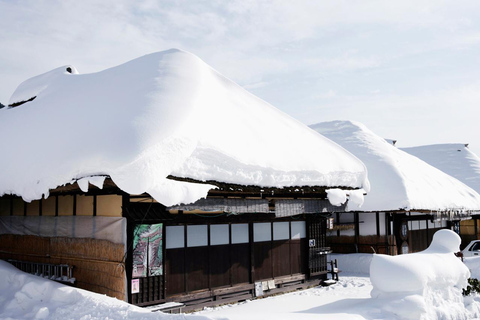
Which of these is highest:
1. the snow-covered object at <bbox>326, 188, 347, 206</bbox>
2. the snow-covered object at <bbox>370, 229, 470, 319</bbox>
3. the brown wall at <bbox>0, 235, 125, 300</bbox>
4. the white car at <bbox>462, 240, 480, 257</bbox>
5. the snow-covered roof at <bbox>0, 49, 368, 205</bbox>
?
the snow-covered roof at <bbox>0, 49, 368, 205</bbox>

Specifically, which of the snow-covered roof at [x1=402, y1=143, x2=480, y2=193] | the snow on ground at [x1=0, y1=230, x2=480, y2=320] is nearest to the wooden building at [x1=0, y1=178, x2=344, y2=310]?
the snow on ground at [x1=0, y1=230, x2=480, y2=320]

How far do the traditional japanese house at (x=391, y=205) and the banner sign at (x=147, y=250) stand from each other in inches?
411

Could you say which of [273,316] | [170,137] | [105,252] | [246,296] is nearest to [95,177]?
[170,137]

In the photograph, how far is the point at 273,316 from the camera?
807cm

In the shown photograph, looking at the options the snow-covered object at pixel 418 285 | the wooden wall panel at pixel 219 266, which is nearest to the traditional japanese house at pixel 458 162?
the snow-covered object at pixel 418 285

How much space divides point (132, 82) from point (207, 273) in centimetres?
505

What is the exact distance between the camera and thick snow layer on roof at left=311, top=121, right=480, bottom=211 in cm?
1842

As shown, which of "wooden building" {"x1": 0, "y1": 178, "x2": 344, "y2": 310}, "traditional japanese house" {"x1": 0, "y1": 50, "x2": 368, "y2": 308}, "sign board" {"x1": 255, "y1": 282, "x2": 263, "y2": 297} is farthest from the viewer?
"sign board" {"x1": 255, "y1": 282, "x2": 263, "y2": 297}

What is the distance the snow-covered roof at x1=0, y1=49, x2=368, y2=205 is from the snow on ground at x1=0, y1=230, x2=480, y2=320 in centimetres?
193

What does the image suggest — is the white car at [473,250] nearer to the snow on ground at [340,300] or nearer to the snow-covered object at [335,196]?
the snow on ground at [340,300]

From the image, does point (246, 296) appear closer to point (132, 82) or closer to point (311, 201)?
point (311, 201)

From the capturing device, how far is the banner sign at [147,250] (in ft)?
31.3

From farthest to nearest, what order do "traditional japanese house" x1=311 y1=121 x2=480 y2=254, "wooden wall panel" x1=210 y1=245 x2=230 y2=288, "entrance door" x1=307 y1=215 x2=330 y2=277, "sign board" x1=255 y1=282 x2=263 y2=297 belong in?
"traditional japanese house" x1=311 y1=121 x2=480 y2=254 → "entrance door" x1=307 y1=215 x2=330 y2=277 → "sign board" x1=255 y1=282 x2=263 y2=297 → "wooden wall panel" x1=210 y1=245 x2=230 y2=288

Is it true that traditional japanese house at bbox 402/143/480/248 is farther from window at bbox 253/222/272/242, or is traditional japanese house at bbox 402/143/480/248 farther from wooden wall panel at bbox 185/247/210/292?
wooden wall panel at bbox 185/247/210/292
